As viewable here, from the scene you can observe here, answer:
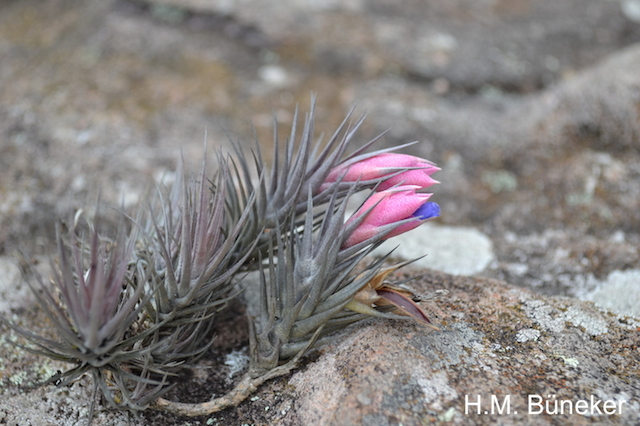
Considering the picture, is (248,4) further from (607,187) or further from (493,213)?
(607,187)

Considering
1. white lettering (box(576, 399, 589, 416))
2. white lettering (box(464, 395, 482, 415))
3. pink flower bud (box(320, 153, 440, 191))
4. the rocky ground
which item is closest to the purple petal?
pink flower bud (box(320, 153, 440, 191))

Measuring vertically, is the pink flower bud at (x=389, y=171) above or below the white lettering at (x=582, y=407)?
above

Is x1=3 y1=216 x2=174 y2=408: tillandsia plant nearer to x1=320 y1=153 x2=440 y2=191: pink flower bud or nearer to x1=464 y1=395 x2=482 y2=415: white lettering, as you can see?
x1=320 y1=153 x2=440 y2=191: pink flower bud

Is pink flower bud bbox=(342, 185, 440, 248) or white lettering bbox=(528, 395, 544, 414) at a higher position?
pink flower bud bbox=(342, 185, 440, 248)

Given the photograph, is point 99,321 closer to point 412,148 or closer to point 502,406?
point 502,406

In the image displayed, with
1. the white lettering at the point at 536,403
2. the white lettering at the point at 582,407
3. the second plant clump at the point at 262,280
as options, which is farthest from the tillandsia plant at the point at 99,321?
the white lettering at the point at 582,407

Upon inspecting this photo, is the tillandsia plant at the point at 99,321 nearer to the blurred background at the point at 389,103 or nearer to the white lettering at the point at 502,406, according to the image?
the white lettering at the point at 502,406

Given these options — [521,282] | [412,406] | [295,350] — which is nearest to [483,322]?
[412,406]
